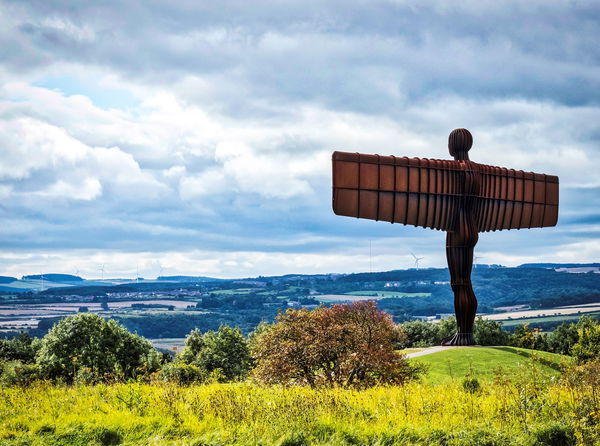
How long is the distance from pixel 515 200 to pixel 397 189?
9972 mm

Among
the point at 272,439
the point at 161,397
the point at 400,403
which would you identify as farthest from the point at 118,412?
the point at 400,403

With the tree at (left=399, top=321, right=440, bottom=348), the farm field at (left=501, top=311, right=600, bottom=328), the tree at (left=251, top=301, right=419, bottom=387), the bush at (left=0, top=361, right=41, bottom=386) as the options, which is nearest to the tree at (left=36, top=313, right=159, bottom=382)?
the bush at (left=0, top=361, right=41, bottom=386)

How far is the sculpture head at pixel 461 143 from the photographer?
1346 inches

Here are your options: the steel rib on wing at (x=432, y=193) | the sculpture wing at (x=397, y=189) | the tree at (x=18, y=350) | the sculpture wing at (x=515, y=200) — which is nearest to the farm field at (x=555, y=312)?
the tree at (x=18, y=350)

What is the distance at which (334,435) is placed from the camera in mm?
11594

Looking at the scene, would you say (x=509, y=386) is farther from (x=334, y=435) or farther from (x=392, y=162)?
(x=392, y=162)

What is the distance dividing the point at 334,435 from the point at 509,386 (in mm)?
5539

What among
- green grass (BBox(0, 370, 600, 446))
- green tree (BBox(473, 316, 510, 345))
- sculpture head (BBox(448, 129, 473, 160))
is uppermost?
sculpture head (BBox(448, 129, 473, 160))

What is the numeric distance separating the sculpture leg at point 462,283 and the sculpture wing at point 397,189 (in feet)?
5.03

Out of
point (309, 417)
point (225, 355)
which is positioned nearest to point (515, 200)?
point (309, 417)

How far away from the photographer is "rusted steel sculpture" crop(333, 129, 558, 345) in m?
29.1

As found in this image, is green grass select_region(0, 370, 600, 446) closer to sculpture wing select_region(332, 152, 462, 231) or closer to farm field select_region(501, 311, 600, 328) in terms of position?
sculpture wing select_region(332, 152, 462, 231)

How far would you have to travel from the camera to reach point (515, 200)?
3597 centimetres

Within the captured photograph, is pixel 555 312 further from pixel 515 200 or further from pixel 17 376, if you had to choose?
pixel 17 376
